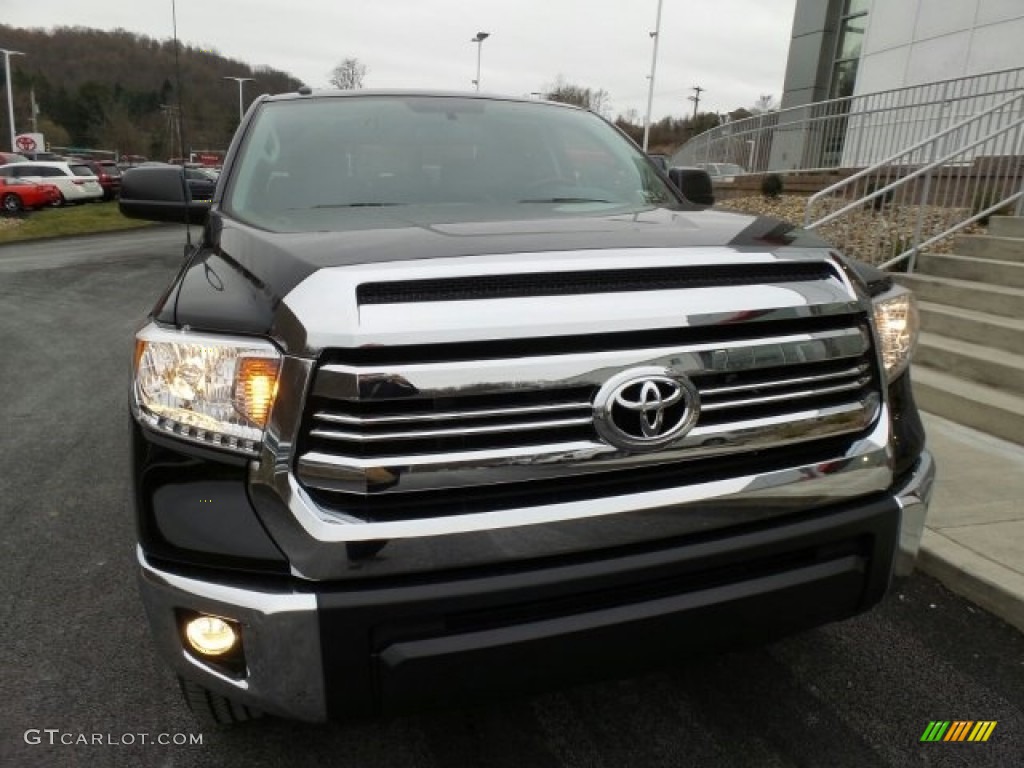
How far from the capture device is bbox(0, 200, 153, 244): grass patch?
1928 cm

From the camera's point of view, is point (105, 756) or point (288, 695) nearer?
point (288, 695)

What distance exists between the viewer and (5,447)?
4516 millimetres

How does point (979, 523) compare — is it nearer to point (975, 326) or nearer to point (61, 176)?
point (975, 326)

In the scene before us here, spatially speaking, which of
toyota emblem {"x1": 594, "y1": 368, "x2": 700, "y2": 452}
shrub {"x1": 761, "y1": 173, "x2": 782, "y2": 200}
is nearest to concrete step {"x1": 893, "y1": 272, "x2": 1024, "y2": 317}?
toyota emblem {"x1": 594, "y1": 368, "x2": 700, "y2": 452}

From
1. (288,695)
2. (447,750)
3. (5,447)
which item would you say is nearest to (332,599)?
(288,695)

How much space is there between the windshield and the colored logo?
1.89m

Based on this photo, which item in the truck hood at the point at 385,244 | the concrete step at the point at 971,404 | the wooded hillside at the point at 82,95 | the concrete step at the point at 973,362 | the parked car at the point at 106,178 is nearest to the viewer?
the truck hood at the point at 385,244

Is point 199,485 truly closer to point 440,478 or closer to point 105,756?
point 440,478

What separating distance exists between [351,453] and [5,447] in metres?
3.95

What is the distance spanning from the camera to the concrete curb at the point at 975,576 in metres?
2.92

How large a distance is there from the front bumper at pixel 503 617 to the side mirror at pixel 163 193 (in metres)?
1.93

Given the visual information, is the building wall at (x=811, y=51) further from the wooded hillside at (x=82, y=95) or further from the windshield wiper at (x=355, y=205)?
the wooded hillside at (x=82, y=95)

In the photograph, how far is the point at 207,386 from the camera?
1679 millimetres

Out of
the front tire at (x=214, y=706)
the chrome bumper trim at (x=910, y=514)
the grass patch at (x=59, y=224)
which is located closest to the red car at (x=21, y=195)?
the grass patch at (x=59, y=224)
